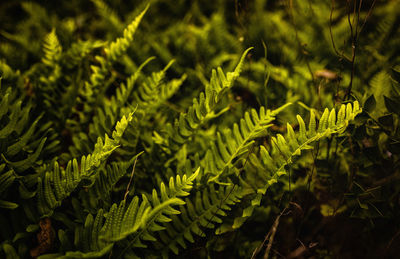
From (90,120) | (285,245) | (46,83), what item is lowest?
(285,245)

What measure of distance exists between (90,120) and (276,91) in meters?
1.13

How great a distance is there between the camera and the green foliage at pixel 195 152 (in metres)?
Answer: 0.97

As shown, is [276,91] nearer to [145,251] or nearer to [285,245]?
[285,245]

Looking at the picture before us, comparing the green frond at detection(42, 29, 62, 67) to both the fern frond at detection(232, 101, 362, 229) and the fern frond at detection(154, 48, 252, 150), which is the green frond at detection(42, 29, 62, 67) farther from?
the fern frond at detection(232, 101, 362, 229)

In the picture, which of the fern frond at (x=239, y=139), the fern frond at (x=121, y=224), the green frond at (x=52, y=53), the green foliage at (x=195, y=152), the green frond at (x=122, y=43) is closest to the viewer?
the fern frond at (x=121, y=224)

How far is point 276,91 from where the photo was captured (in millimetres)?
1815

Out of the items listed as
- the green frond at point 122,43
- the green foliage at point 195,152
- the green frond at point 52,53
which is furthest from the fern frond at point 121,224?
the green frond at point 52,53

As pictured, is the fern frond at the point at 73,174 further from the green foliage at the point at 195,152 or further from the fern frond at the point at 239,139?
the fern frond at the point at 239,139

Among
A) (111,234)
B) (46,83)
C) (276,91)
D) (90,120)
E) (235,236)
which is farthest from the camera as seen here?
(276,91)

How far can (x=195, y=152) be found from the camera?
1464 millimetres

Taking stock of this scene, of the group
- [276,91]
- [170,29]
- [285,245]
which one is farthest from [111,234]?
[170,29]

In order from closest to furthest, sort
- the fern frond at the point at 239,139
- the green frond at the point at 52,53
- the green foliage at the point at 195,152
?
1. the green foliage at the point at 195,152
2. the fern frond at the point at 239,139
3. the green frond at the point at 52,53

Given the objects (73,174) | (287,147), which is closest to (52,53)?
(73,174)

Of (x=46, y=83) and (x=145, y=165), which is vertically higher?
(x=46, y=83)
